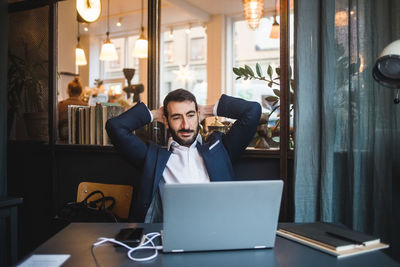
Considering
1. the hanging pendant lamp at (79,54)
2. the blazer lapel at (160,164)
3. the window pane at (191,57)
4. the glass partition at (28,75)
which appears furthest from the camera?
the window pane at (191,57)

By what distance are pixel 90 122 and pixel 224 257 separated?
6.29 feet

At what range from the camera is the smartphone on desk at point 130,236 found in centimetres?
114

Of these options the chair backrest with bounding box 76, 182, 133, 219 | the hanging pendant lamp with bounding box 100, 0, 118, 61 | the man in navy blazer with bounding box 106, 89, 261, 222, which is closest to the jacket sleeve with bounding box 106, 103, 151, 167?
the man in navy blazer with bounding box 106, 89, 261, 222

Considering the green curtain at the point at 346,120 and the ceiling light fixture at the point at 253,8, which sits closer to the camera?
the green curtain at the point at 346,120

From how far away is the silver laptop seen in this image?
1.02 meters

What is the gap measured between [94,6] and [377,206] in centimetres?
227

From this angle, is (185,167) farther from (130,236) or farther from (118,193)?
(130,236)

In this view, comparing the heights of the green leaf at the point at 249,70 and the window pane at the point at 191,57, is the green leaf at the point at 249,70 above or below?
below

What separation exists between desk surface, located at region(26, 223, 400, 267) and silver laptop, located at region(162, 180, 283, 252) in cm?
3

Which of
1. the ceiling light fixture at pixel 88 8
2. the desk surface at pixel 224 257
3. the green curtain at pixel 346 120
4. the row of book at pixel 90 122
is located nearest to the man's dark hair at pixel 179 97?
the green curtain at pixel 346 120

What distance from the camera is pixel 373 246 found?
1.09 m

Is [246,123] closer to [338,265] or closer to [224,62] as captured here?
[338,265]

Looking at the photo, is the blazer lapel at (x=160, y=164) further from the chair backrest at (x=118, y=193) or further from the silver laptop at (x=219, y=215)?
the silver laptop at (x=219, y=215)

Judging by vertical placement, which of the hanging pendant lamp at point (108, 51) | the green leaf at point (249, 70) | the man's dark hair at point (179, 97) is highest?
the hanging pendant lamp at point (108, 51)
